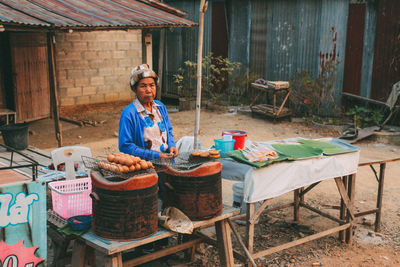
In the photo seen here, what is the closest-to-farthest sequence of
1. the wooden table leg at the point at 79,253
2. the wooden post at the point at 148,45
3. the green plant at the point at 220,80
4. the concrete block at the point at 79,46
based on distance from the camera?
the wooden table leg at the point at 79,253 → the wooden post at the point at 148,45 → the concrete block at the point at 79,46 → the green plant at the point at 220,80

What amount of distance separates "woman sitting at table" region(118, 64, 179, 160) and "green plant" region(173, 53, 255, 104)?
10068 millimetres

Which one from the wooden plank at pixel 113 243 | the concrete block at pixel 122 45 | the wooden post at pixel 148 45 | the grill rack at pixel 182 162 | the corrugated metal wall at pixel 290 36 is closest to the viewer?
the wooden plank at pixel 113 243

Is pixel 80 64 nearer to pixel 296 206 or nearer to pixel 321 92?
pixel 321 92

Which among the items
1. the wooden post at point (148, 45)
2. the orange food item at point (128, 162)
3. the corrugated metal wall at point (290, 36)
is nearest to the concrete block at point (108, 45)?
the wooden post at point (148, 45)

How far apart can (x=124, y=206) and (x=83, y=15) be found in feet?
23.9

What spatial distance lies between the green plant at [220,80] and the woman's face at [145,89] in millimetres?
10234

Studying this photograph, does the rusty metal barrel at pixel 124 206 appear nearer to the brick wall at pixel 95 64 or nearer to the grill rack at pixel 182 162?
the grill rack at pixel 182 162

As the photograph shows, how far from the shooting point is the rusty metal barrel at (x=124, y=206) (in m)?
3.39

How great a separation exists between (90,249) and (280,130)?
8.43 meters

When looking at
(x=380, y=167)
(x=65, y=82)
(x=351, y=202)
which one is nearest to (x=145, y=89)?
(x=351, y=202)

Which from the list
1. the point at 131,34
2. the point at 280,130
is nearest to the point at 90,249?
the point at 280,130

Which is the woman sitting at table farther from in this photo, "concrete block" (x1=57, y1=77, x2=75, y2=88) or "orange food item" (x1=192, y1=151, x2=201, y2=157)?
"concrete block" (x1=57, y1=77, x2=75, y2=88)

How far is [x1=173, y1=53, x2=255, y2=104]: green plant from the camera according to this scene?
14.8 meters

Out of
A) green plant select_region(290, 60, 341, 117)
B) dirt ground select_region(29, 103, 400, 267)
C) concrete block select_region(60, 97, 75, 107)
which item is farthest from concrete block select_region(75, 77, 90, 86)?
green plant select_region(290, 60, 341, 117)
